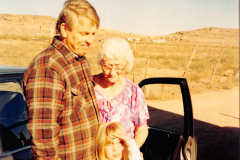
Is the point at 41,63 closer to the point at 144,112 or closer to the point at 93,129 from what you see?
the point at 93,129

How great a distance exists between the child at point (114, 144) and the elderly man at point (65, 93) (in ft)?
0.30

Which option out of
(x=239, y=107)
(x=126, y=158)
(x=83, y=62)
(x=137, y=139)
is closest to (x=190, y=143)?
(x=137, y=139)

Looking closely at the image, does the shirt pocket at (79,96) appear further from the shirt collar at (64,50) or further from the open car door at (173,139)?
the open car door at (173,139)

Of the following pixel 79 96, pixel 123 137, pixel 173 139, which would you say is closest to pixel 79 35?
pixel 79 96

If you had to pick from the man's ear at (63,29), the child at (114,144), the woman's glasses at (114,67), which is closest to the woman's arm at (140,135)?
the child at (114,144)

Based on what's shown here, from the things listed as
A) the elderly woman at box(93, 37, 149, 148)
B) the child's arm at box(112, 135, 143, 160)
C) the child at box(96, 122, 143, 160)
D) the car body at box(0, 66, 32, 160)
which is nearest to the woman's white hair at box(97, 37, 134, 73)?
the elderly woman at box(93, 37, 149, 148)

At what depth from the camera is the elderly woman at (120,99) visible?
1930 mm

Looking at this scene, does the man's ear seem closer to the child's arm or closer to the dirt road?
the child's arm

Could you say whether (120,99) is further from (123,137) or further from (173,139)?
(173,139)

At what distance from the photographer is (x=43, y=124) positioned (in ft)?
4.38

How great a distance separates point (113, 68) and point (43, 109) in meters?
0.76

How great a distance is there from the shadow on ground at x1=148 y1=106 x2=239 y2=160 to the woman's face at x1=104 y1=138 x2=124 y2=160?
310 cm

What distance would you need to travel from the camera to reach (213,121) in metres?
6.82

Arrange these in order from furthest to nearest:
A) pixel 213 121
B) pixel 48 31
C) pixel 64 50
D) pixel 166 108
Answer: pixel 48 31, pixel 166 108, pixel 213 121, pixel 64 50
